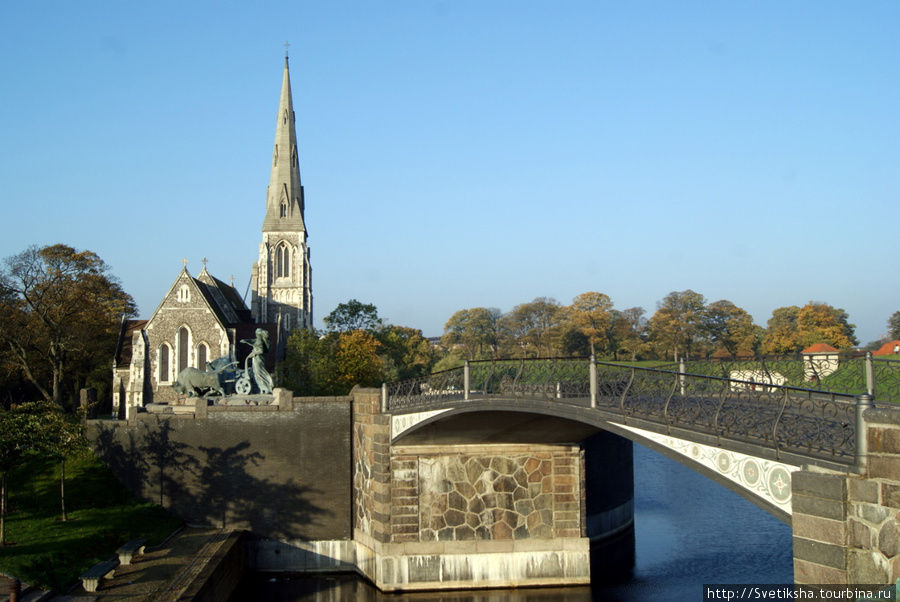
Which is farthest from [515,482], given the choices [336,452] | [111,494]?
[111,494]

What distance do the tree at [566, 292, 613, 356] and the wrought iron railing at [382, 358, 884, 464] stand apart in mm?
29403

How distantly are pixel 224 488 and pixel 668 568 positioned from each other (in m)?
13.8

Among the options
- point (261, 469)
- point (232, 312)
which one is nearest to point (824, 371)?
point (261, 469)

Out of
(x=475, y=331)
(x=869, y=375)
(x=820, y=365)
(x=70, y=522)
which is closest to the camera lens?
(x=869, y=375)

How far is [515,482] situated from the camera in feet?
75.5

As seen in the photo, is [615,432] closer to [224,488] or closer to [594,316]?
[224,488]

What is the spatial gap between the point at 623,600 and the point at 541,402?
9036 millimetres

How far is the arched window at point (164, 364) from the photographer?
47375 millimetres

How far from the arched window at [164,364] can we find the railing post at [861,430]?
4406cm

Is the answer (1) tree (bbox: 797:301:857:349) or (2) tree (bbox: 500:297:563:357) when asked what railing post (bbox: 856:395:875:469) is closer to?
(1) tree (bbox: 797:301:857:349)

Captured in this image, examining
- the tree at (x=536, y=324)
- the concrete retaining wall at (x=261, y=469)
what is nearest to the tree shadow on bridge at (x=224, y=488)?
the concrete retaining wall at (x=261, y=469)

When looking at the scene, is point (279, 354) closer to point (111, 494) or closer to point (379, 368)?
point (379, 368)

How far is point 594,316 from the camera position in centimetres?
5228

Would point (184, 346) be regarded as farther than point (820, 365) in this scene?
Yes
